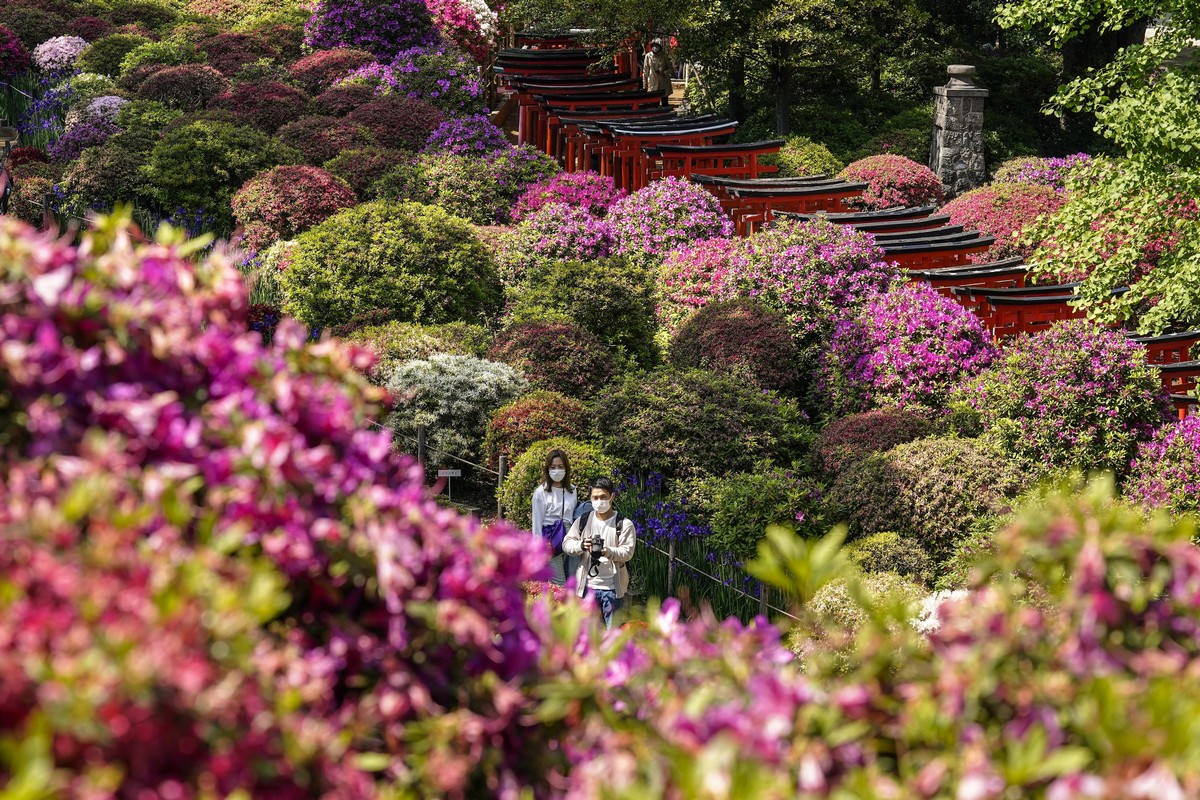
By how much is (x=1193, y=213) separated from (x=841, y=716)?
12.6 m

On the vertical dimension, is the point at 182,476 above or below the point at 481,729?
above

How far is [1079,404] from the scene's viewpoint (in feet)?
38.3

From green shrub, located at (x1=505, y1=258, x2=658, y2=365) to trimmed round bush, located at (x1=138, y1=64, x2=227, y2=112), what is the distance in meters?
10.6

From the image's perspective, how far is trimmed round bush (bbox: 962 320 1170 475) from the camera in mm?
11625

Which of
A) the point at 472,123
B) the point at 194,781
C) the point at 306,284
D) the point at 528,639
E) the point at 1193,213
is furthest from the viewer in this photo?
the point at 472,123

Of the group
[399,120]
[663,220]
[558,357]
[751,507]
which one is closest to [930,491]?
[751,507]

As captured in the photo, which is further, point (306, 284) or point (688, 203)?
point (688, 203)

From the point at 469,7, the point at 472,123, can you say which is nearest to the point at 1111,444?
the point at 472,123

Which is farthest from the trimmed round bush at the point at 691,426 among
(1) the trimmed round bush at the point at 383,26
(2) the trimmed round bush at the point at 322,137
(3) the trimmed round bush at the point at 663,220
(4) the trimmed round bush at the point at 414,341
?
(1) the trimmed round bush at the point at 383,26

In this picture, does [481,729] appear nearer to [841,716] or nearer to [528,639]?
[528,639]

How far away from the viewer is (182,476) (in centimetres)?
290

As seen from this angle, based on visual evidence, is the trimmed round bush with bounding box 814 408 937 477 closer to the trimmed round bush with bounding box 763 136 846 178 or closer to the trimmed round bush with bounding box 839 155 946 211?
the trimmed round bush with bounding box 839 155 946 211

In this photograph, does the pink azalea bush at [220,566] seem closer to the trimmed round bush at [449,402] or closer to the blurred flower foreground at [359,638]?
the blurred flower foreground at [359,638]

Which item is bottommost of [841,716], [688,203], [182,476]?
[688,203]
